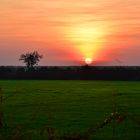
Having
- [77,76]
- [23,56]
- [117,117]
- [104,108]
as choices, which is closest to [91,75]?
[77,76]

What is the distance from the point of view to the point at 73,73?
386 ft

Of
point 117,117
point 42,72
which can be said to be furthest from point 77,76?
point 117,117

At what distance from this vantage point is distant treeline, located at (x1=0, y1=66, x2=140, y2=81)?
363 feet

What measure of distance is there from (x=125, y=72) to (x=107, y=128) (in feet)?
329

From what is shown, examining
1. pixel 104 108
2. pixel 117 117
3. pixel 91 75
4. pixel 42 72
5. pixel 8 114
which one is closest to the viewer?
pixel 117 117

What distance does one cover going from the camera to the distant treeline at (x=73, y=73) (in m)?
111

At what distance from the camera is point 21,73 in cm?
12656

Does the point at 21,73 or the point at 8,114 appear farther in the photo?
the point at 21,73

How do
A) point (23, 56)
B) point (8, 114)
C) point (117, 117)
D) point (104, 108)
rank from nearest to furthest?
point (117, 117) → point (8, 114) → point (104, 108) → point (23, 56)

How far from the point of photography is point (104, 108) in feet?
77.5

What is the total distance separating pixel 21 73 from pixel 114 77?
24882 millimetres

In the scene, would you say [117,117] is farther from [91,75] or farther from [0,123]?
[91,75]

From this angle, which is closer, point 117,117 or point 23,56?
point 117,117

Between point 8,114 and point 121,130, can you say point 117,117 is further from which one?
point 8,114
